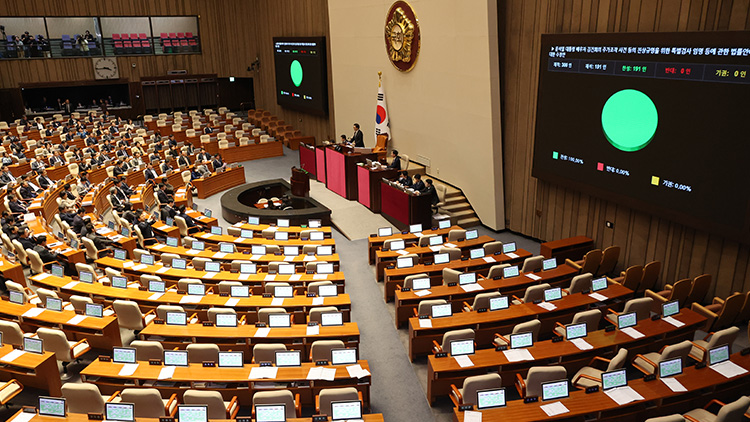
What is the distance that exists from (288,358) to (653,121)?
24.4 feet

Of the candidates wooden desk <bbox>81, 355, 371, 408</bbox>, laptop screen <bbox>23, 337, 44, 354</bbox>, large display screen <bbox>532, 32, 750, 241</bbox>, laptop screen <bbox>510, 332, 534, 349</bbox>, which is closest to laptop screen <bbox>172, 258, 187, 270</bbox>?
laptop screen <bbox>23, 337, 44, 354</bbox>

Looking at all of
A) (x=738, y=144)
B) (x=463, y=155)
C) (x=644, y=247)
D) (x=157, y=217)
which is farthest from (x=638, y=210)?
(x=157, y=217)

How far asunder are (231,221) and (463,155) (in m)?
6.43

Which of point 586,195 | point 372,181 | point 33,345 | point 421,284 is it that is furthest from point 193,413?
point 372,181

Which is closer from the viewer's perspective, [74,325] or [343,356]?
[343,356]

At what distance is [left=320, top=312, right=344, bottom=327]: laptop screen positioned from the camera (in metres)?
7.54

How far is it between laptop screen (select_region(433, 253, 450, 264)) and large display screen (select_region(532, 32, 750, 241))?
3.32m

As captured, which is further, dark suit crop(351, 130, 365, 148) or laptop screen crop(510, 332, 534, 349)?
dark suit crop(351, 130, 365, 148)

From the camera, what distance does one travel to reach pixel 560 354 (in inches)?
266

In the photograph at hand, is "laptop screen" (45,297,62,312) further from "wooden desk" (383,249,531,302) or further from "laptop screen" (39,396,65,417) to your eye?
"wooden desk" (383,249,531,302)

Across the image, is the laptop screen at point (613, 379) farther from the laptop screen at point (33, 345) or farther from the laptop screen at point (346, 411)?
the laptop screen at point (33, 345)

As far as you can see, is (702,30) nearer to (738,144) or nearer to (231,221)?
(738,144)

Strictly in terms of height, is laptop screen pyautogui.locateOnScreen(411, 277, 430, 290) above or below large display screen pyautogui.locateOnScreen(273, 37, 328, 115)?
below

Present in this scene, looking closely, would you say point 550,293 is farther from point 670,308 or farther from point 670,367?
point 670,367
